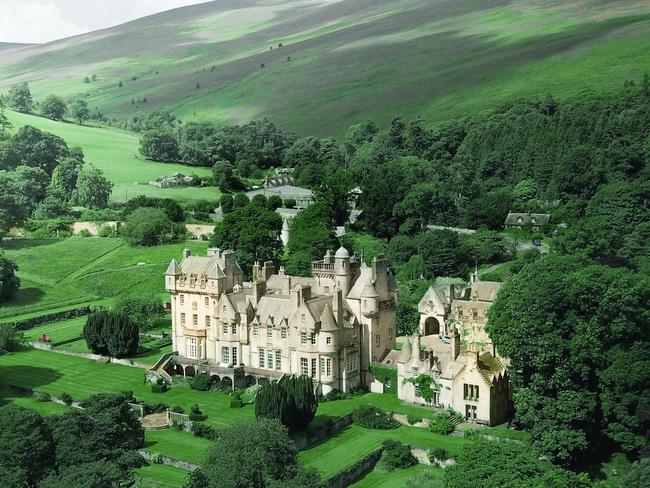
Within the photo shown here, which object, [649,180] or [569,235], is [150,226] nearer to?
[569,235]

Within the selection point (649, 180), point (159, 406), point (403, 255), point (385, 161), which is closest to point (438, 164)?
point (385, 161)

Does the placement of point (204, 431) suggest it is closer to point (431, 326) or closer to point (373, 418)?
point (373, 418)

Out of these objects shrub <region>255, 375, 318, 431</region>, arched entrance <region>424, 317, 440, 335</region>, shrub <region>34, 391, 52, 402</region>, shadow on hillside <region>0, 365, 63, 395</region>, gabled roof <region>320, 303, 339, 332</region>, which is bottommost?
shadow on hillside <region>0, 365, 63, 395</region>

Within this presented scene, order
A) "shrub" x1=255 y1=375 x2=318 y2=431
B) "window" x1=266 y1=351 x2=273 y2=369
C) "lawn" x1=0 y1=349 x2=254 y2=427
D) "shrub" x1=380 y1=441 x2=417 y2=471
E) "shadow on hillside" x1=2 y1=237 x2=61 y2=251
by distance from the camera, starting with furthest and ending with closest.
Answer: "shadow on hillside" x1=2 y1=237 x2=61 y2=251 < "window" x1=266 y1=351 x2=273 y2=369 < "lawn" x1=0 y1=349 x2=254 y2=427 < "shrub" x1=255 y1=375 x2=318 y2=431 < "shrub" x1=380 y1=441 x2=417 y2=471

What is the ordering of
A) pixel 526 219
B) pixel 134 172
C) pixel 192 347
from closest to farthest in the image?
pixel 192 347, pixel 526 219, pixel 134 172

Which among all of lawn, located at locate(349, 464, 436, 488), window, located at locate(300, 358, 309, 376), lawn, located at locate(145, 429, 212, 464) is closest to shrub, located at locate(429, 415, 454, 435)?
lawn, located at locate(349, 464, 436, 488)

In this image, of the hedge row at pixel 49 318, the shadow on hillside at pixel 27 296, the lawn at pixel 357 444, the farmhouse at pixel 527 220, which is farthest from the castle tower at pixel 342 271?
the farmhouse at pixel 527 220

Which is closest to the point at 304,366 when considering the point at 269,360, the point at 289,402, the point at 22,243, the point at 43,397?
the point at 269,360

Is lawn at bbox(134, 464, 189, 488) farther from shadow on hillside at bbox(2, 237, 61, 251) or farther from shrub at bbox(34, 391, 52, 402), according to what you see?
shadow on hillside at bbox(2, 237, 61, 251)
